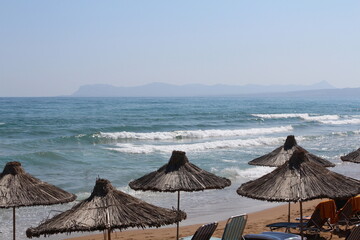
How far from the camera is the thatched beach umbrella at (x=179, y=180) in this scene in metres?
9.23

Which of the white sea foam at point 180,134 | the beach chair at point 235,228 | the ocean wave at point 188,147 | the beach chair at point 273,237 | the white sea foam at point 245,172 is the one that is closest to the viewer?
the beach chair at point 235,228

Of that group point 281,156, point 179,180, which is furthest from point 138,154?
point 179,180

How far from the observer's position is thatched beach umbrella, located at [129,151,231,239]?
30.3 ft

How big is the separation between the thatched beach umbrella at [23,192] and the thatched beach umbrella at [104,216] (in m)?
1.38

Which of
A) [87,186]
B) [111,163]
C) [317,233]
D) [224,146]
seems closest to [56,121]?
[224,146]

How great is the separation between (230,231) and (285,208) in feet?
22.4

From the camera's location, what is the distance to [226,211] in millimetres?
14336

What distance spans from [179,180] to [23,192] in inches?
98.3

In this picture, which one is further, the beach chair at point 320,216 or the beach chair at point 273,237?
the beach chair at point 320,216

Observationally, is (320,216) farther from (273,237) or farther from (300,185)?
(300,185)

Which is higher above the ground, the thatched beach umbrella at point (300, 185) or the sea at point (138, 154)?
the thatched beach umbrella at point (300, 185)

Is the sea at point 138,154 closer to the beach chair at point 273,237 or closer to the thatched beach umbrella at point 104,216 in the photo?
the thatched beach umbrella at point 104,216

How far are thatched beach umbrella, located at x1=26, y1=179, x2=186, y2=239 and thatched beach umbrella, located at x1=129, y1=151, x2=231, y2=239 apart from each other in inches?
74.3

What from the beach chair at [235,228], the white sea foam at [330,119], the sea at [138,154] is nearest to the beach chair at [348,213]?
the beach chair at [235,228]
